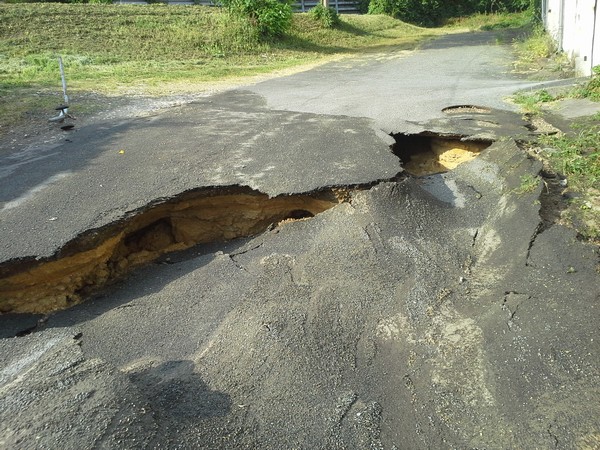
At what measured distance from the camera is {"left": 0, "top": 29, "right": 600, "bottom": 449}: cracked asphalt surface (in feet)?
10.0

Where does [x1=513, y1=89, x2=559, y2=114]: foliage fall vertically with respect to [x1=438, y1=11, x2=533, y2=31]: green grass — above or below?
below

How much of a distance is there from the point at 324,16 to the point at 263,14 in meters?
4.81

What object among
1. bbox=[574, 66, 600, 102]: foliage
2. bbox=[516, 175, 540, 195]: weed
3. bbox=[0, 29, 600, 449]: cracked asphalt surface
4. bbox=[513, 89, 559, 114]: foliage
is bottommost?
bbox=[0, 29, 600, 449]: cracked asphalt surface

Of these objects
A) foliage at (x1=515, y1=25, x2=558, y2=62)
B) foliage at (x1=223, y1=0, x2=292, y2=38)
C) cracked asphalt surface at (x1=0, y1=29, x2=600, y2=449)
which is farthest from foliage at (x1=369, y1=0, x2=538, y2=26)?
cracked asphalt surface at (x1=0, y1=29, x2=600, y2=449)

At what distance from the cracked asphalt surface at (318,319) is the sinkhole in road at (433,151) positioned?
39 centimetres

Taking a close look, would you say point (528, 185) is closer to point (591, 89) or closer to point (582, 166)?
point (582, 166)

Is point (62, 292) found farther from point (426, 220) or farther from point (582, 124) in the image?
point (582, 124)

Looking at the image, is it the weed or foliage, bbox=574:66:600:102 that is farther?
foliage, bbox=574:66:600:102

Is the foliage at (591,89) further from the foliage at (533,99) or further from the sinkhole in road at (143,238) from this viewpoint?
the sinkhole in road at (143,238)

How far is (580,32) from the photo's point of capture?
10.8 meters

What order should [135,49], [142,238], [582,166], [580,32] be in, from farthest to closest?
[135,49] → [580,32] → [142,238] → [582,166]

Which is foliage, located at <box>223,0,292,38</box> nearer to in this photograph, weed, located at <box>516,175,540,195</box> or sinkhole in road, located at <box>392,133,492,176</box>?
sinkhole in road, located at <box>392,133,492,176</box>

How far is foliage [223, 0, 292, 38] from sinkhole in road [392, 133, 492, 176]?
13.2 meters

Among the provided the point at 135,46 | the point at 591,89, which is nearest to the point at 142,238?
the point at 591,89
